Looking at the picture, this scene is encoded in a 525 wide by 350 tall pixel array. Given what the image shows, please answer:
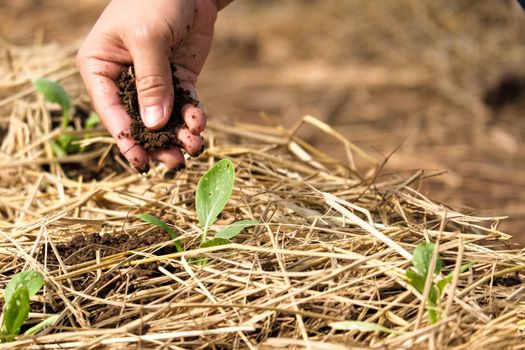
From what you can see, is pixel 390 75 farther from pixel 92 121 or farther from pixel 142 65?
pixel 142 65

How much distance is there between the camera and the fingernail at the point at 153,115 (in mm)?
1725

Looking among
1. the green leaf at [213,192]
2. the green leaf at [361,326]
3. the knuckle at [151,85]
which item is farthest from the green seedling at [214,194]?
the green leaf at [361,326]

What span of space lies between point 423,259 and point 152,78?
729 millimetres

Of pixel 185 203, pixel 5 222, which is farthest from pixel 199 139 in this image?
pixel 5 222

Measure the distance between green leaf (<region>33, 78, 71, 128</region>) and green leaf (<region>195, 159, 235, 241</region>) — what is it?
2.89ft

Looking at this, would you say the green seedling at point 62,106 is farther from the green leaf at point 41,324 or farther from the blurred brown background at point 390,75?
the green leaf at point 41,324

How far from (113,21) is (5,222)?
62 centimetres

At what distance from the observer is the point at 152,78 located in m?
1.70

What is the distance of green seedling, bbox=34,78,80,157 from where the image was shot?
2389 mm

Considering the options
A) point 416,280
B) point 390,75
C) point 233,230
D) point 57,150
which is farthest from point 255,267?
point 390,75

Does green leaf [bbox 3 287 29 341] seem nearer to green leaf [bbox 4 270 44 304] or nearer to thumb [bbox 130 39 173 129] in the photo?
green leaf [bbox 4 270 44 304]

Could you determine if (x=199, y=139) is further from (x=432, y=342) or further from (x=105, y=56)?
(x=432, y=342)

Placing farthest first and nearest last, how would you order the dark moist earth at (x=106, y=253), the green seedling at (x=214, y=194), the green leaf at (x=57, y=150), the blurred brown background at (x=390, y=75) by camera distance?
the blurred brown background at (x=390, y=75), the green leaf at (x=57, y=150), the green seedling at (x=214, y=194), the dark moist earth at (x=106, y=253)

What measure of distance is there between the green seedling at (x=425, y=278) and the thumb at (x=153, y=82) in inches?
26.4
